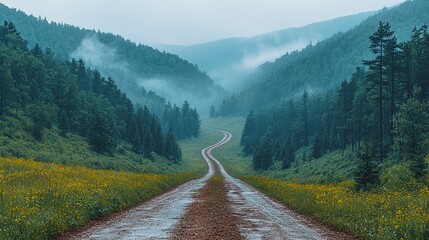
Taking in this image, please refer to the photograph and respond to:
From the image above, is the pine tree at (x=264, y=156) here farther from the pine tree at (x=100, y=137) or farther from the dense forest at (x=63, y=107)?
the pine tree at (x=100, y=137)

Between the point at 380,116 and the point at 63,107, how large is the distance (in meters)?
Result: 66.4

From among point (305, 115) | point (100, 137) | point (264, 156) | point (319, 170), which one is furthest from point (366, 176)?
point (305, 115)

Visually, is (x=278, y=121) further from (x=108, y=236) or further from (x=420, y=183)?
(x=108, y=236)

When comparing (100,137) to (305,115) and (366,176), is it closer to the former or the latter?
(366,176)

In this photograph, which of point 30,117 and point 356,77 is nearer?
point 30,117

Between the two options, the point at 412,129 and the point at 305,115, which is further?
the point at 305,115

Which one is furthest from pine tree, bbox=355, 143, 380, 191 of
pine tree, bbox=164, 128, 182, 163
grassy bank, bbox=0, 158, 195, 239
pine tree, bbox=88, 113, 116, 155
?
pine tree, bbox=164, 128, 182, 163

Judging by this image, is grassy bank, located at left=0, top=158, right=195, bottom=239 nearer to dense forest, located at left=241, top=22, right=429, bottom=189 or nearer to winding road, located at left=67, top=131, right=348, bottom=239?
winding road, located at left=67, top=131, right=348, bottom=239

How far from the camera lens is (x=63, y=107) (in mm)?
86250

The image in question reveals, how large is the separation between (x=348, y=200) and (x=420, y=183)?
10.6m

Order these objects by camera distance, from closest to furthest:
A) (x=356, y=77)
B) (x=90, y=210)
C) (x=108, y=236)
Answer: (x=108, y=236) → (x=90, y=210) → (x=356, y=77)

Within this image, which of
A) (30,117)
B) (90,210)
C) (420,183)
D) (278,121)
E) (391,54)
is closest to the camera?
(90,210)

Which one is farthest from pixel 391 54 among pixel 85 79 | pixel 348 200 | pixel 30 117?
pixel 85 79

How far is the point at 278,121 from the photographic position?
521ft
